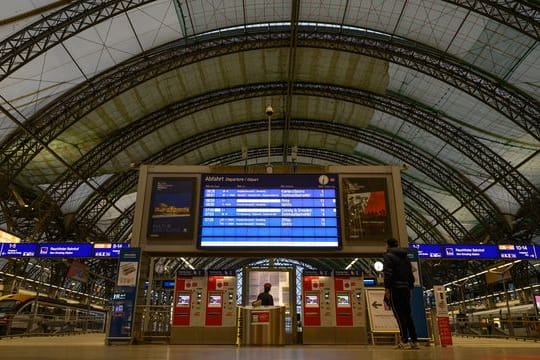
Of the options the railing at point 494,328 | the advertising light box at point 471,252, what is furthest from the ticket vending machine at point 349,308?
the advertising light box at point 471,252

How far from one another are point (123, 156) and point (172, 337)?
749 inches

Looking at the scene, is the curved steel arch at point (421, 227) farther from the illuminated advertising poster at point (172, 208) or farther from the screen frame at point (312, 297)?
the illuminated advertising poster at point (172, 208)

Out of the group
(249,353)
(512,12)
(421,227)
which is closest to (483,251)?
(512,12)

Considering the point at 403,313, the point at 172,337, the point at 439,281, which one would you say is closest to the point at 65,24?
the point at 172,337

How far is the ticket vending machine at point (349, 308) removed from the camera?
12.1 metres

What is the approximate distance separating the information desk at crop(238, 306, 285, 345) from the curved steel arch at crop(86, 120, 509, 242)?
829 inches

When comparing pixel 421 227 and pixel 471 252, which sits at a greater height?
pixel 421 227

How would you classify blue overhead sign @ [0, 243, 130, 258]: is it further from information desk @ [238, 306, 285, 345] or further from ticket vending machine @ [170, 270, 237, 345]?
information desk @ [238, 306, 285, 345]

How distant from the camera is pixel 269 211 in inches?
441

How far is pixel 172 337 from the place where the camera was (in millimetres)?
11617

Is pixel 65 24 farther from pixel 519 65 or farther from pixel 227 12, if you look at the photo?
pixel 519 65

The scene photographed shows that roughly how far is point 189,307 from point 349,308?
497 cm

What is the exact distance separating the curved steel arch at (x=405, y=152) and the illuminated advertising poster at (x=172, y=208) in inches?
717

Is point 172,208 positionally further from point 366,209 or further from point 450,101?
point 450,101
